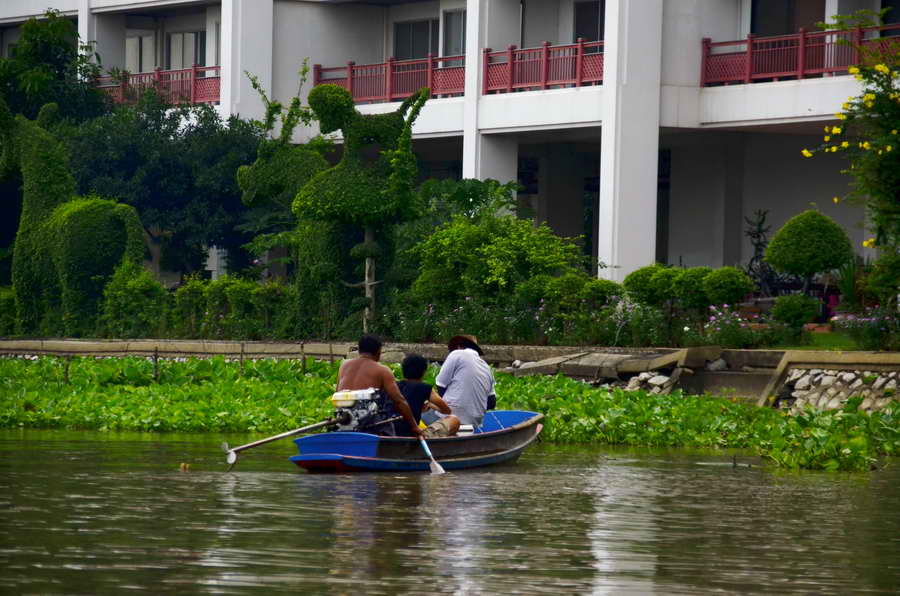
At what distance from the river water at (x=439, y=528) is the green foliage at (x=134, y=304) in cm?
1601

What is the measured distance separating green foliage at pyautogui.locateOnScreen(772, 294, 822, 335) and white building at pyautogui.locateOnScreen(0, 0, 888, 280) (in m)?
6.31

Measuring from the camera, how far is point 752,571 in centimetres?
1054

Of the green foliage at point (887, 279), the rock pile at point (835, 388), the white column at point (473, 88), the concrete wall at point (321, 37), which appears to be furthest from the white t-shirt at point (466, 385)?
the concrete wall at point (321, 37)

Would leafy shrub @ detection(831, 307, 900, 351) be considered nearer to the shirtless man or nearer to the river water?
the river water

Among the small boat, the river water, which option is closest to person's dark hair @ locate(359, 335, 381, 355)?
the small boat

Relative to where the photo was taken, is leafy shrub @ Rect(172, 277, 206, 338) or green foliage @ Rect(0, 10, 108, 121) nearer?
leafy shrub @ Rect(172, 277, 206, 338)

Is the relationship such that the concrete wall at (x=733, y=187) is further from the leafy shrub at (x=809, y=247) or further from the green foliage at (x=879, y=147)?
the green foliage at (x=879, y=147)

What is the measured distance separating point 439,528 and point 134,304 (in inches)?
910

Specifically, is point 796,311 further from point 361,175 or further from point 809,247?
point 361,175

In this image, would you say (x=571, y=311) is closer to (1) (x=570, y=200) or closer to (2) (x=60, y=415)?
(2) (x=60, y=415)

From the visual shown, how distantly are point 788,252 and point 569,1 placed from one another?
12.2 m

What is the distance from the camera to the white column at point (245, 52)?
40.9 meters

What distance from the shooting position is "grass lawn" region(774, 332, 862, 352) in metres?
25.9

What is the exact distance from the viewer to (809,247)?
27891mm
